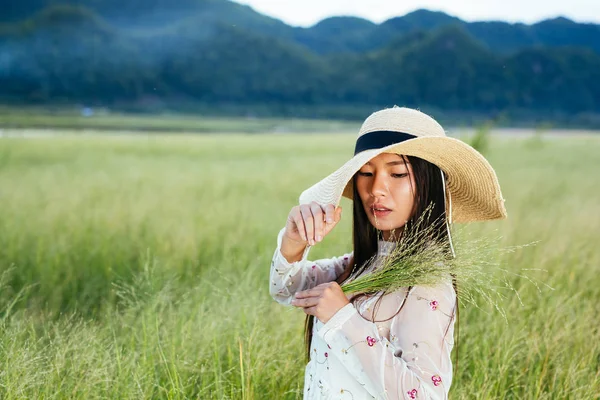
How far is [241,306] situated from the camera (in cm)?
250

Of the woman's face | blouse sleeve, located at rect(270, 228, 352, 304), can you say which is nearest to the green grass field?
blouse sleeve, located at rect(270, 228, 352, 304)

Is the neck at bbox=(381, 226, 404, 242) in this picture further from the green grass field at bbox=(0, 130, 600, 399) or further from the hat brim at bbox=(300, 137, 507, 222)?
the green grass field at bbox=(0, 130, 600, 399)

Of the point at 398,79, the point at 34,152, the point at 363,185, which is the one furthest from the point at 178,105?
the point at 363,185

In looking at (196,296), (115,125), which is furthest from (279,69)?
(196,296)

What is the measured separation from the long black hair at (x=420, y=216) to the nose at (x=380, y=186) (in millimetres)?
74

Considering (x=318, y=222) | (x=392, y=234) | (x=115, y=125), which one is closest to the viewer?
(x=318, y=222)

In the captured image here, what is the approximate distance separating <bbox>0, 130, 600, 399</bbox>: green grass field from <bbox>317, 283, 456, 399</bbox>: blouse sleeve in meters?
0.48

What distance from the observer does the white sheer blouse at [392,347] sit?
126 centimetres

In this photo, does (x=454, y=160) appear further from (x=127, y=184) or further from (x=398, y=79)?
(x=398, y=79)

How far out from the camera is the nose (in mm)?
1465

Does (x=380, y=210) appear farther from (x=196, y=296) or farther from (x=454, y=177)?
(x=196, y=296)

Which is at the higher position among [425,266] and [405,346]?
[425,266]

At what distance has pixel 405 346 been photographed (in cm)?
129

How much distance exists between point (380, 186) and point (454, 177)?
0.27 meters
